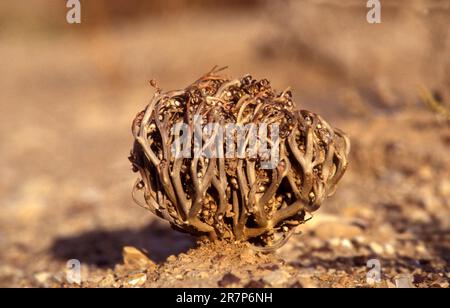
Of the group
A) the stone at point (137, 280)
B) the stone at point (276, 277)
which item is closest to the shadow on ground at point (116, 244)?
the stone at point (137, 280)

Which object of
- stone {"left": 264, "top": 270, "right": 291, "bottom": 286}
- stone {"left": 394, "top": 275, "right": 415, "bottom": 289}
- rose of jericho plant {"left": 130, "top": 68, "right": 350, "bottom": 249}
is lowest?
stone {"left": 394, "top": 275, "right": 415, "bottom": 289}

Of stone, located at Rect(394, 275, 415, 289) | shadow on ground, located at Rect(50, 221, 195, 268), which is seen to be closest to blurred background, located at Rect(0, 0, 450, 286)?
shadow on ground, located at Rect(50, 221, 195, 268)

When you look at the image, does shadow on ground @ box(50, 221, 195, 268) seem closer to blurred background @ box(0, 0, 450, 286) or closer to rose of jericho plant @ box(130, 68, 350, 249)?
blurred background @ box(0, 0, 450, 286)

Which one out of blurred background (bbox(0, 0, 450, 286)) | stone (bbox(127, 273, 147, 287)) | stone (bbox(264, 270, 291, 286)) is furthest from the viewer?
blurred background (bbox(0, 0, 450, 286))

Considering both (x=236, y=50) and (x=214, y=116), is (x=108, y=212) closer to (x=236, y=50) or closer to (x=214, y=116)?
(x=214, y=116)

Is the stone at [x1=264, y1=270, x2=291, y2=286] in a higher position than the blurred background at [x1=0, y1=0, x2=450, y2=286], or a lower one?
lower

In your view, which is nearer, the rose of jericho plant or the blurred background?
the rose of jericho plant

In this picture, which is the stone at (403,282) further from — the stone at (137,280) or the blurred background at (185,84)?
the stone at (137,280)
